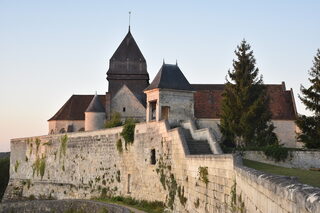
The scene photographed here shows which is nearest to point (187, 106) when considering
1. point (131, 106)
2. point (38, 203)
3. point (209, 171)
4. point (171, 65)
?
point (171, 65)

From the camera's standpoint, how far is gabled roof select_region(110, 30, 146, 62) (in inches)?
1702

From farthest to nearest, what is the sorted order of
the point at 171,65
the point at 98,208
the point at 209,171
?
the point at 171,65
the point at 98,208
the point at 209,171

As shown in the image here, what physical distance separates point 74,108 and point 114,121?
435 inches

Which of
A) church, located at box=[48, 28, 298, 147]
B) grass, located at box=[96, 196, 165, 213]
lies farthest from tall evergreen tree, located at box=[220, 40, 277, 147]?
grass, located at box=[96, 196, 165, 213]

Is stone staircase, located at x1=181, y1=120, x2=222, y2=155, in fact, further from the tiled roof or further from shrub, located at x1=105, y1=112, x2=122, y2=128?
the tiled roof

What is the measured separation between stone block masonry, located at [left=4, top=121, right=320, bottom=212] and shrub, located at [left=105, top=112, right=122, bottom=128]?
3465 millimetres

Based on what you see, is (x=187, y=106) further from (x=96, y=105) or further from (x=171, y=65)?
(x=96, y=105)

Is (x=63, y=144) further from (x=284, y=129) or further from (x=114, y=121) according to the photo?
(x=284, y=129)

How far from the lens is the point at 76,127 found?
4131cm

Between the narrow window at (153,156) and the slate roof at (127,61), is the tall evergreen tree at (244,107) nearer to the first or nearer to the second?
the narrow window at (153,156)

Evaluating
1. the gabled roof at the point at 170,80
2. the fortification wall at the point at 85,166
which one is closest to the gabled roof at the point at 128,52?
the fortification wall at the point at 85,166

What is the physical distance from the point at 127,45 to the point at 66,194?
19.3 metres

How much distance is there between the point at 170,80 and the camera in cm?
2052

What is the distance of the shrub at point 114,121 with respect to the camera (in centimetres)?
3151
